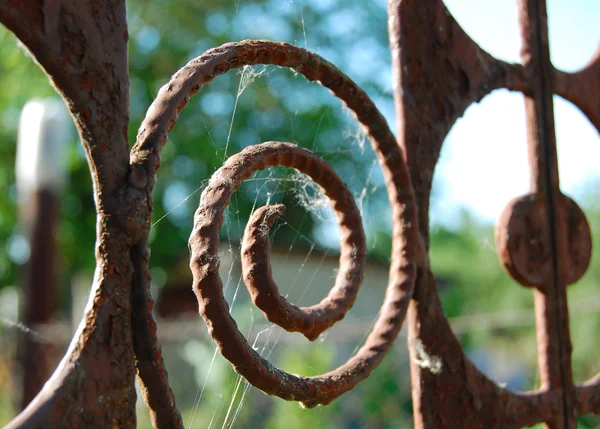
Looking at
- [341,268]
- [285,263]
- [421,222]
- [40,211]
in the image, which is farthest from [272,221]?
[285,263]

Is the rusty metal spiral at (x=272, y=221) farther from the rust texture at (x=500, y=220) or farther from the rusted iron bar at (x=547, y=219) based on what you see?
the rusted iron bar at (x=547, y=219)

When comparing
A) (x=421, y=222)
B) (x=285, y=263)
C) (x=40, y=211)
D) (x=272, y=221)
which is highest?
(x=285, y=263)

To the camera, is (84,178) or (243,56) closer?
(243,56)

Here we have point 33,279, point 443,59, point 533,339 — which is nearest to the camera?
point 443,59

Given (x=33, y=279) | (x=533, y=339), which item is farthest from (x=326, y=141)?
(x=33, y=279)

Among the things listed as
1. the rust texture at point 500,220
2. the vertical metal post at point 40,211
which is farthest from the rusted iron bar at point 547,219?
the vertical metal post at point 40,211

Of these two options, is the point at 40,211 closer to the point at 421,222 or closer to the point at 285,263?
the point at 285,263

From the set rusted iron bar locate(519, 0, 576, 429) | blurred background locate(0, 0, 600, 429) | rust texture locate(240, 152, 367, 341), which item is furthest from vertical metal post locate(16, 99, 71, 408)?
rust texture locate(240, 152, 367, 341)

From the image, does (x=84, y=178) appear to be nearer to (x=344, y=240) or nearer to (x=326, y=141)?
(x=326, y=141)

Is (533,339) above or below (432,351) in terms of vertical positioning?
above

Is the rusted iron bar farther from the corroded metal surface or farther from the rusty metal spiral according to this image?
the rusty metal spiral
